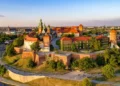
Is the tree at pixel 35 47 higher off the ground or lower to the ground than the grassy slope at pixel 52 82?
higher

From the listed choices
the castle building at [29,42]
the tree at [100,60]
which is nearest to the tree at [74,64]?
the tree at [100,60]

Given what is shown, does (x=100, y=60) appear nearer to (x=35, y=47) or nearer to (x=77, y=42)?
(x=77, y=42)

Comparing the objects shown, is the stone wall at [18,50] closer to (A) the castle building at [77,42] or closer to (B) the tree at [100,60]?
(A) the castle building at [77,42]

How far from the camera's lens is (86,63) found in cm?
2452

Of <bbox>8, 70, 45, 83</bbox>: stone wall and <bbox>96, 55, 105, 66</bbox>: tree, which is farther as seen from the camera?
<bbox>96, 55, 105, 66</bbox>: tree

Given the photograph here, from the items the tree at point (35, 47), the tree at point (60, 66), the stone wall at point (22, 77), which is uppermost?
the tree at point (35, 47)

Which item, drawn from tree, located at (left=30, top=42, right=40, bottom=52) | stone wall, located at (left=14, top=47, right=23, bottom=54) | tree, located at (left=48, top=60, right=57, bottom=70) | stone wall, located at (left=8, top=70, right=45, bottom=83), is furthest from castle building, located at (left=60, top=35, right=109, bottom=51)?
stone wall, located at (left=8, top=70, right=45, bottom=83)

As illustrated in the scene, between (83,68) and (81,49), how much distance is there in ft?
27.9

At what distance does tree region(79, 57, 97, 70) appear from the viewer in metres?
24.3

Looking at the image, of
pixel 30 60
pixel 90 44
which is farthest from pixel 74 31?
pixel 30 60

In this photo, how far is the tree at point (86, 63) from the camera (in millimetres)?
24312

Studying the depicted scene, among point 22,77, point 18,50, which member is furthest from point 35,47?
point 22,77

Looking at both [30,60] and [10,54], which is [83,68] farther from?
[10,54]

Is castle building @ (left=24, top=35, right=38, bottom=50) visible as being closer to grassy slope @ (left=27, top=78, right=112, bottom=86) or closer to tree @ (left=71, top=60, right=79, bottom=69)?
tree @ (left=71, top=60, right=79, bottom=69)
